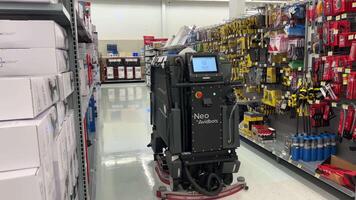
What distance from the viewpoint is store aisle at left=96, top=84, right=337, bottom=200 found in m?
2.88

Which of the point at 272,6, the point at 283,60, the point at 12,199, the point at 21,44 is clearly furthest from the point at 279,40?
the point at 12,199

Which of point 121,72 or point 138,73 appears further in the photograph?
point 138,73

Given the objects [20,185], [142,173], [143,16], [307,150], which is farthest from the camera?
[143,16]

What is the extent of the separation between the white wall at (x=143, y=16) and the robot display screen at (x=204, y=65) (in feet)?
41.1

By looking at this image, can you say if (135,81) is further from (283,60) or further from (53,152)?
(53,152)

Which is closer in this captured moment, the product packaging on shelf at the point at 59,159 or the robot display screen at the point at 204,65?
the product packaging on shelf at the point at 59,159

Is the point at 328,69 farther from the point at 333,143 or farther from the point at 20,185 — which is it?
the point at 20,185

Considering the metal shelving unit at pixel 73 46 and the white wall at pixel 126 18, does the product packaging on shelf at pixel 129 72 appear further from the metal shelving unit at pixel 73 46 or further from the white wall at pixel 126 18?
the metal shelving unit at pixel 73 46

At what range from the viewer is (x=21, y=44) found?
109 cm

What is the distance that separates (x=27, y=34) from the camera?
43.3 inches

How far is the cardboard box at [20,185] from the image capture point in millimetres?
732

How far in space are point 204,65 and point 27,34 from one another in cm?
179

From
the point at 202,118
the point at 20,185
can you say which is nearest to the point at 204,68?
the point at 202,118

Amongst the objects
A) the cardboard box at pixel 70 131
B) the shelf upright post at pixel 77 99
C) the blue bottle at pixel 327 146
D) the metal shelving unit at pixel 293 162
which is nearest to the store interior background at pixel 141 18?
the metal shelving unit at pixel 293 162
